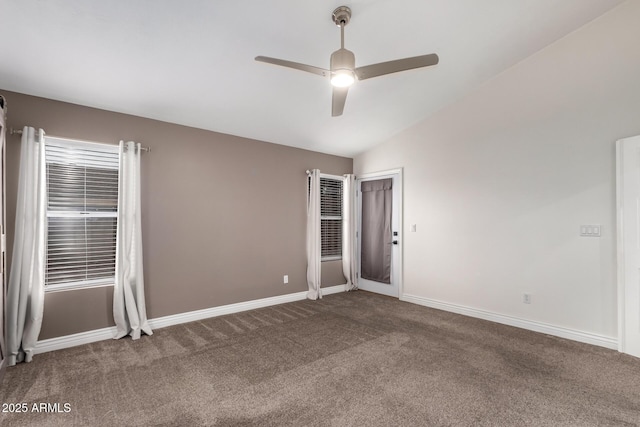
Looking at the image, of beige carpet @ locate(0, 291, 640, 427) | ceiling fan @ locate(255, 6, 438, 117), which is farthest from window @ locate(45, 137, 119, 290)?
ceiling fan @ locate(255, 6, 438, 117)

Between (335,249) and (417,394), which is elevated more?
(335,249)

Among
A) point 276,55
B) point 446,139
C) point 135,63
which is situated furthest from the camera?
point 446,139

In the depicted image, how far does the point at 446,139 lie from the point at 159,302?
445 cm

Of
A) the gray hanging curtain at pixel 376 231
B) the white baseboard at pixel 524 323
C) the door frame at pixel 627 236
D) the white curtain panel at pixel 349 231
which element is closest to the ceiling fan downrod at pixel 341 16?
the door frame at pixel 627 236

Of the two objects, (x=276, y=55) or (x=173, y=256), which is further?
(x=173, y=256)

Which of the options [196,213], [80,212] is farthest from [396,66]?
[80,212]

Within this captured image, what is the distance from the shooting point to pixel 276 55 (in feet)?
9.80

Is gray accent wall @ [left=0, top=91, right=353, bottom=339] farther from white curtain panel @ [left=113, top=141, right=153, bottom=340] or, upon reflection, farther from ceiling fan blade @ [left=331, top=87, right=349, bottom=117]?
ceiling fan blade @ [left=331, top=87, right=349, bottom=117]

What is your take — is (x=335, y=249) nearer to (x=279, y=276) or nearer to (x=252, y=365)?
(x=279, y=276)

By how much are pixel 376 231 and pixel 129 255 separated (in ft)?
12.5

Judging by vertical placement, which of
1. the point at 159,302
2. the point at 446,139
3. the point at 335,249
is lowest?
the point at 159,302

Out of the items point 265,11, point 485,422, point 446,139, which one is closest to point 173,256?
point 265,11

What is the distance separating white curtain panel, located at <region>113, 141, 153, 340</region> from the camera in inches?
134

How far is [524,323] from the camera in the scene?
3.75 m
